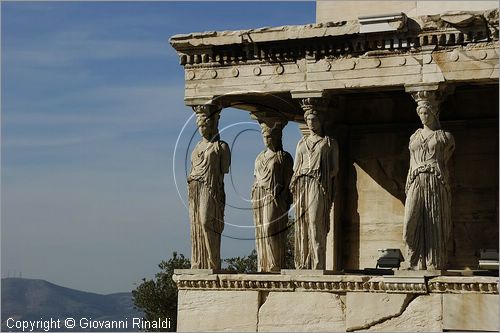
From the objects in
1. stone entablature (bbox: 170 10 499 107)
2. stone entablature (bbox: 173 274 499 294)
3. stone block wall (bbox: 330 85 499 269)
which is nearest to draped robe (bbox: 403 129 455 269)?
stone entablature (bbox: 173 274 499 294)

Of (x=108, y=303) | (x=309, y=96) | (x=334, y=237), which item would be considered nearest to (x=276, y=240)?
(x=334, y=237)

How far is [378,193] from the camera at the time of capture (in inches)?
947

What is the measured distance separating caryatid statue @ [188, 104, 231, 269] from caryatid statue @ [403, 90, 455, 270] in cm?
293

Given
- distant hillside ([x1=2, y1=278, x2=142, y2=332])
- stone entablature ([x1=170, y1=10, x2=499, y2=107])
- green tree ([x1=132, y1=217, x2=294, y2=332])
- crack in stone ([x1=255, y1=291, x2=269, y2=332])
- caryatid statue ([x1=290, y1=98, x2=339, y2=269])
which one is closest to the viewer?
stone entablature ([x1=170, y1=10, x2=499, y2=107])

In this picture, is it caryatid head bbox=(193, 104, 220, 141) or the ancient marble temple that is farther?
caryatid head bbox=(193, 104, 220, 141)

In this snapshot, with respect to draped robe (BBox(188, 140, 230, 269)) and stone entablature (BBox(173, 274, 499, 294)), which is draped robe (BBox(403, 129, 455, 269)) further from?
draped robe (BBox(188, 140, 230, 269))

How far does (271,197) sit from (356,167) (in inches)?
70.5

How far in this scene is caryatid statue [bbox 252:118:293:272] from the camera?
23109mm

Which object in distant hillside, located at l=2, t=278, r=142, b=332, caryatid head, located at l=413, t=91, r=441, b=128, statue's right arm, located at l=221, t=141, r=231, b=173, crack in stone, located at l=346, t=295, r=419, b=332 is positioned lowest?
crack in stone, located at l=346, t=295, r=419, b=332

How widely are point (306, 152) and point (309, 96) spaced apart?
0.76 metres

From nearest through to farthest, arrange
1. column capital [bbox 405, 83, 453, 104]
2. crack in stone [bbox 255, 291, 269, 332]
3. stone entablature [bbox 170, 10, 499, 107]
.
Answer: stone entablature [bbox 170, 10, 499, 107], column capital [bbox 405, 83, 453, 104], crack in stone [bbox 255, 291, 269, 332]

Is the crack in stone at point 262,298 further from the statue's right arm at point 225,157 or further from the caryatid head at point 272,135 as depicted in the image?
the caryatid head at point 272,135

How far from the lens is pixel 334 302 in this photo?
69.5ft

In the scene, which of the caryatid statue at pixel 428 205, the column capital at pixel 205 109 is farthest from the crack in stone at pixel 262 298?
the column capital at pixel 205 109
